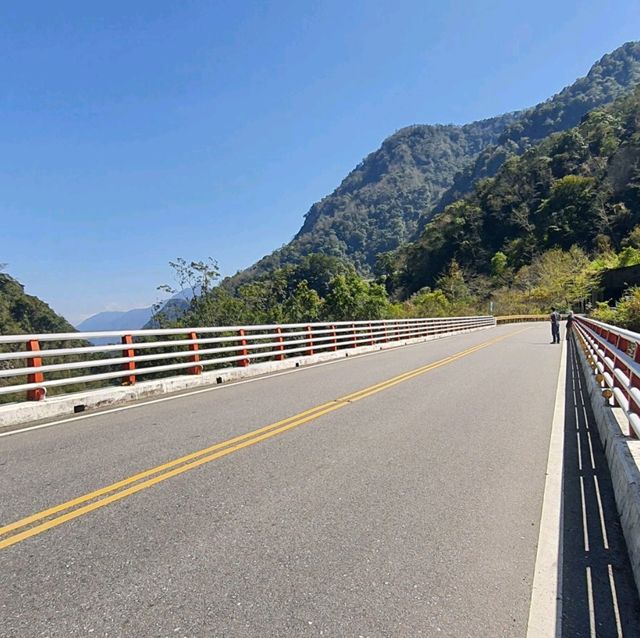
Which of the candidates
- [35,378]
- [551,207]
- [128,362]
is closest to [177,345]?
[128,362]

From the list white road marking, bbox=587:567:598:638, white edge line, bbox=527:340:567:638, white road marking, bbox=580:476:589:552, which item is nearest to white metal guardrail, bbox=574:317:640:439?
white road marking, bbox=580:476:589:552

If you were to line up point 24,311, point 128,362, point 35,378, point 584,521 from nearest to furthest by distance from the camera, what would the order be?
point 584,521 → point 35,378 → point 128,362 → point 24,311

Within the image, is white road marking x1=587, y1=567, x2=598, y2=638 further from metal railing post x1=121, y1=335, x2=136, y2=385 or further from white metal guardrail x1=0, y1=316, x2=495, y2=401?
metal railing post x1=121, y1=335, x2=136, y2=385

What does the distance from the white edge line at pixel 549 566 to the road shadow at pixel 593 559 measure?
0.14 feet

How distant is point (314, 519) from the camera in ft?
11.7

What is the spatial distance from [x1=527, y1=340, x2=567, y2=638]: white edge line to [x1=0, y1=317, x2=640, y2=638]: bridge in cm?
1

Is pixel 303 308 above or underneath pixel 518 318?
above

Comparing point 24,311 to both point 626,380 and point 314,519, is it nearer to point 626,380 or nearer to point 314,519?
point 314,519

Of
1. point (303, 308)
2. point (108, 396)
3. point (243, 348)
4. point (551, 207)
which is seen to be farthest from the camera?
point (551, 207)

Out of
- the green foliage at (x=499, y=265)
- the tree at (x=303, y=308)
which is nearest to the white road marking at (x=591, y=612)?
the tree at (x=303, y=308)

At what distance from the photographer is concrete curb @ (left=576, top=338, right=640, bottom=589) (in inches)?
119

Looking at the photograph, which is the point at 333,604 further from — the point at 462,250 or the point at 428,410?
the point at 462,250

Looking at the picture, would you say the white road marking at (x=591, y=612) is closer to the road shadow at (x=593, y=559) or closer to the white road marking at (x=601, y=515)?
the road shadow at (x=593, y=559)

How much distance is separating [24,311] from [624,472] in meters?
52.9
